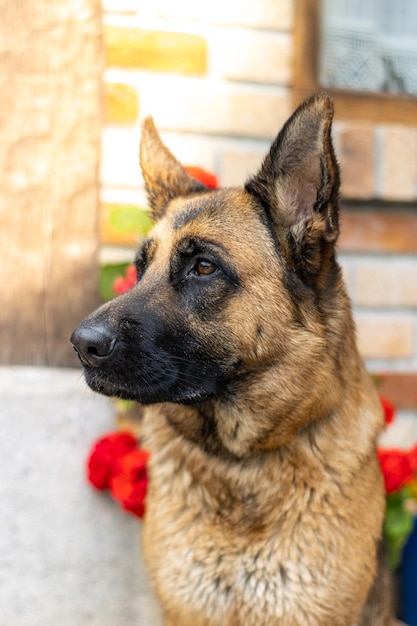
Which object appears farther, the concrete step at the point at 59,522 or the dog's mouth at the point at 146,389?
the concrete step at the point at 59,522

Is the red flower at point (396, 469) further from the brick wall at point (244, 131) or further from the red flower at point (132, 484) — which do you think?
the red flower at point (132, 484)

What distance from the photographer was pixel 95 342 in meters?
1.87

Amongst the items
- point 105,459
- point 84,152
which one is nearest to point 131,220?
point 84,152

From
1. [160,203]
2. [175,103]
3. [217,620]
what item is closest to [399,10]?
[175,103]

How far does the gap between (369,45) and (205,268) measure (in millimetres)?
1848

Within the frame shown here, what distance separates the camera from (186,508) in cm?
221

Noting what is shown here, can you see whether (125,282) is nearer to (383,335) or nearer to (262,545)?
(262,545)

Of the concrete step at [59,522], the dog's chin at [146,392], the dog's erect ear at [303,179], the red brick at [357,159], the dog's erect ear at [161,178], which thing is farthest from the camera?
the red brick at [357,159]

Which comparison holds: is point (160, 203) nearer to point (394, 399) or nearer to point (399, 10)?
point (394, 399)

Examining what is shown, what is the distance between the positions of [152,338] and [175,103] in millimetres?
1306

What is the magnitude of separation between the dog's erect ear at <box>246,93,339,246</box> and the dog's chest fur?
0.66 meters

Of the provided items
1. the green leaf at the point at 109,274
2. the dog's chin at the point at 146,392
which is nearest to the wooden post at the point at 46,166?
the green leaf at the point at 109,274

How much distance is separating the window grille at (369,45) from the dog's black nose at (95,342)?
1.83 m

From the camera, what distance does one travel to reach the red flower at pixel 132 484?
8.56 ft
